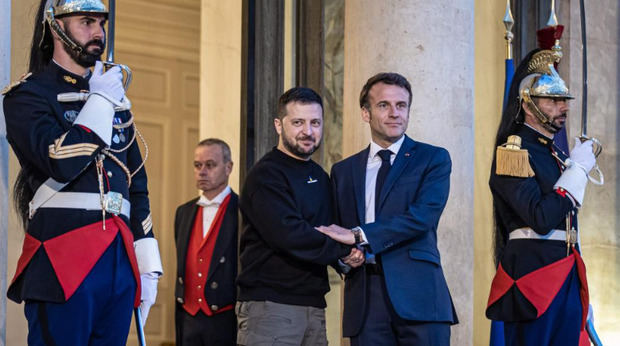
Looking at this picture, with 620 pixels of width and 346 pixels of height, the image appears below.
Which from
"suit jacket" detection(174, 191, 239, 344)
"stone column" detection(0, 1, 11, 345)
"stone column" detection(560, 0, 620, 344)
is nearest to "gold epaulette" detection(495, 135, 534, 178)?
"suit jacket" detection(174, 191, 239, 344)

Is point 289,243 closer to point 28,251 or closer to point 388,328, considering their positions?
point 388,328

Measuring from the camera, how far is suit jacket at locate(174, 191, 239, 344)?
6.97m

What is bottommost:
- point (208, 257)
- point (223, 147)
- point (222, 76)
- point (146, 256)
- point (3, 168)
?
point (208, 257)

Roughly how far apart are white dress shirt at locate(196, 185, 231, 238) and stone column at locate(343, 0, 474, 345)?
0.97 metres

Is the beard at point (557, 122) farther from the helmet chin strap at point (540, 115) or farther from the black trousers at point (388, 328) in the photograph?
the black trousers at point (388, 328)

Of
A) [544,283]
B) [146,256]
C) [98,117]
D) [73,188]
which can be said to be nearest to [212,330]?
[544,283]

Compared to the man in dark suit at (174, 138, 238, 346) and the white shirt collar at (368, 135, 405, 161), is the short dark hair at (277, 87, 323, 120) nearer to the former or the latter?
the white shirt collar at (368, 135, 405, 161)

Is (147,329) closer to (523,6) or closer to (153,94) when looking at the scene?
(153,94)

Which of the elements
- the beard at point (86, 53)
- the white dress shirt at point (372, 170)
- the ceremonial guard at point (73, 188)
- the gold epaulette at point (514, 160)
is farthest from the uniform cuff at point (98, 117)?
the gold epaulette at point (514, 160)

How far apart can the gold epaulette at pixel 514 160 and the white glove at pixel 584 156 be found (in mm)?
290

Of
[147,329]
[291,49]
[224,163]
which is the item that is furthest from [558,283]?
[147,329]

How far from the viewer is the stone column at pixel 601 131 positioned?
30.2 feet

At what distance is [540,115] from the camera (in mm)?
6152

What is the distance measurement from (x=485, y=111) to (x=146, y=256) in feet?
17.3
